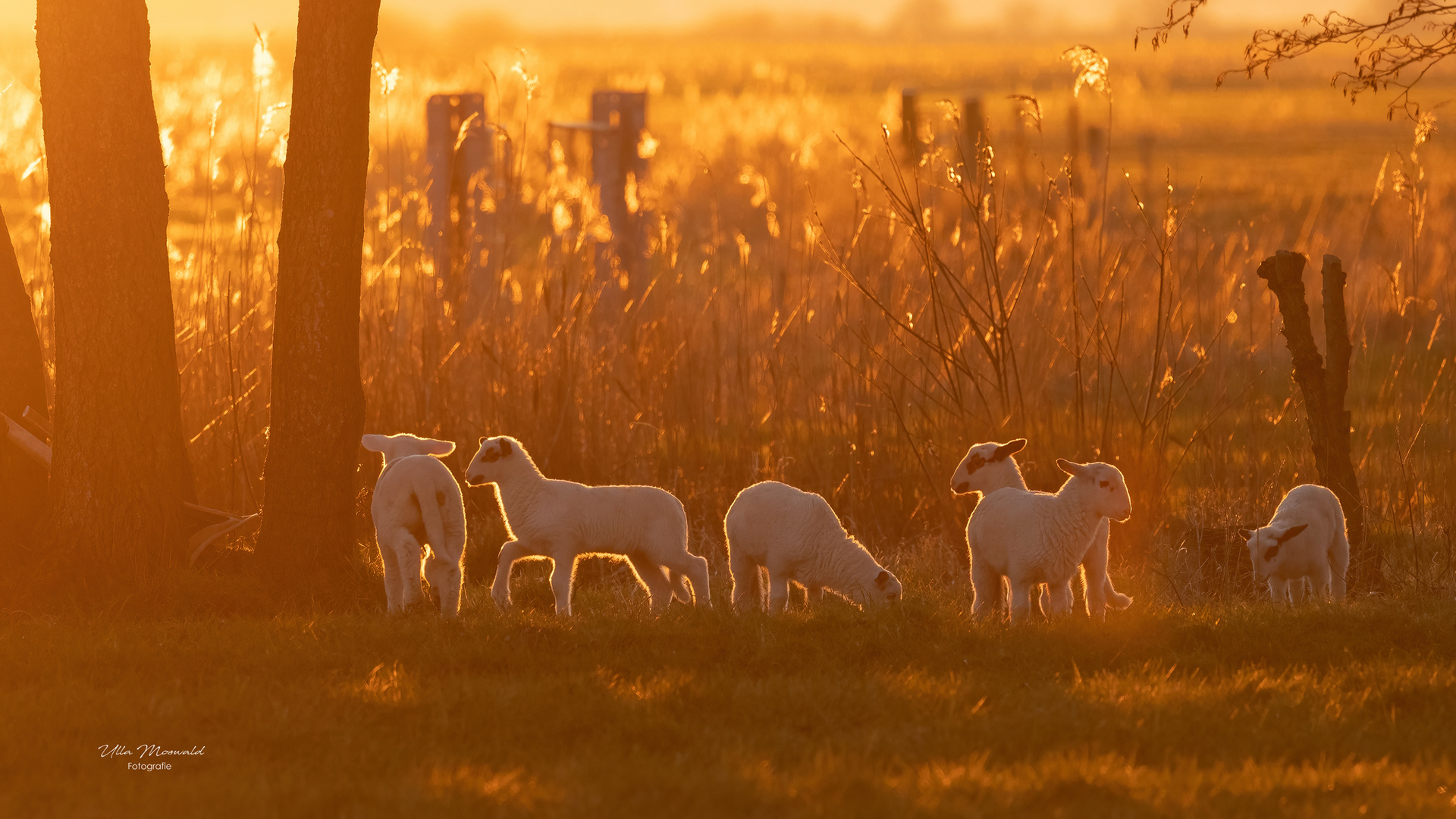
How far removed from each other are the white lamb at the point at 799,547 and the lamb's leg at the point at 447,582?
1.31 m

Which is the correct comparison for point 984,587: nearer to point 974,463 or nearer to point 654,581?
point 974,463

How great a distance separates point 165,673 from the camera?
6797 mm

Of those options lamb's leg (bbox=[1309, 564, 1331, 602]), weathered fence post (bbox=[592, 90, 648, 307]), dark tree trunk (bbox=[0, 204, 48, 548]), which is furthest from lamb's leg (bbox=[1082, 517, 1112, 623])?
weathered fence post (bbox=[592, 90, 648, 307])

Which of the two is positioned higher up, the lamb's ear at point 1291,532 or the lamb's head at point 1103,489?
the lamb's head at point 1103,489

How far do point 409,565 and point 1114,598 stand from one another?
344 cm

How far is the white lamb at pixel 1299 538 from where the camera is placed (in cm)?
828

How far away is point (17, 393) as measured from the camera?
867cm

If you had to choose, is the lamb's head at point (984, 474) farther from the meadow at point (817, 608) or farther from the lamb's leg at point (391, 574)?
the lamb's leg at point (391, 574)

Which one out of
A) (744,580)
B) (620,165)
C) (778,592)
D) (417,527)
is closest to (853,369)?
(744,580)

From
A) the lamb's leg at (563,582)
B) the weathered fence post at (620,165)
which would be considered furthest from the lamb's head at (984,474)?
the weathered fence post at (620,165)

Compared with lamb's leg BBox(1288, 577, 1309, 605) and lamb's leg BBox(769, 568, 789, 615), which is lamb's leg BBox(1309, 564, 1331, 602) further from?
lamb's leg BBox(769, 568, 789, 615)

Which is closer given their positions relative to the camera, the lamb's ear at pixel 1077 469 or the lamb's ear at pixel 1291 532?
the lamb's ear at pixel 1077 469

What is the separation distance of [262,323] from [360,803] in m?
6.27

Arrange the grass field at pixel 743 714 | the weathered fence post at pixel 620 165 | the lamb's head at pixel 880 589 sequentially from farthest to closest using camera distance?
the weathered fence post at pixel 620 165
the lamb's head at pixel 880 589
the grass field at pixel 743 714
